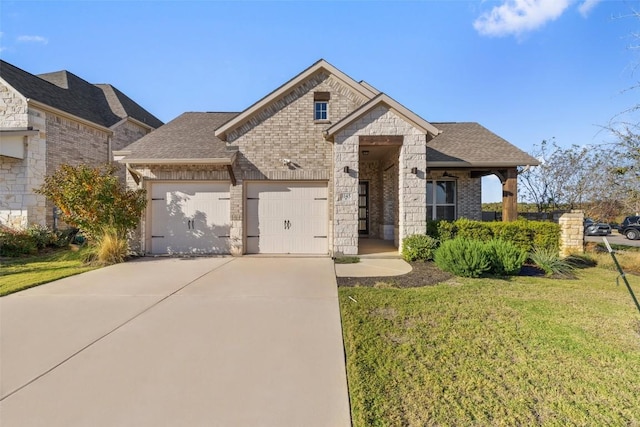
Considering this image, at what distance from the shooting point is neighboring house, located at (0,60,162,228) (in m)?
11.5

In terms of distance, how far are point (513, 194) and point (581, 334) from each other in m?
8.19

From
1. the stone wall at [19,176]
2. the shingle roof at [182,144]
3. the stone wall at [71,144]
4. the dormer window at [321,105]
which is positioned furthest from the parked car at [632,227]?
the stone wall at [19,176]

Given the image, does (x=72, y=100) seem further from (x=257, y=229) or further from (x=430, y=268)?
(x=430, y=268)

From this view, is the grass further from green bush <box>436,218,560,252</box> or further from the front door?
green bush <box>436,218,560,252</box>

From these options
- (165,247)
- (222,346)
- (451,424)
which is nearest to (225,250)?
(165,247)

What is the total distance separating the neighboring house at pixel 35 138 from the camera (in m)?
11.5

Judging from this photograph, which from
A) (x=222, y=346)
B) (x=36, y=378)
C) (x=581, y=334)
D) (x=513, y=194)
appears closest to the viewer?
(x=36, y=378)

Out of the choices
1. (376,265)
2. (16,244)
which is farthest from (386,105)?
(16,244)

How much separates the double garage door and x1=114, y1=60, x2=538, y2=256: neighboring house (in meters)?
0.04

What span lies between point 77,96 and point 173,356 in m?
18.7

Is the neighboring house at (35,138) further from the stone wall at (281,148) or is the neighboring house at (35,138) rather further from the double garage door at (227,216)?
the stone wall at (281,148)

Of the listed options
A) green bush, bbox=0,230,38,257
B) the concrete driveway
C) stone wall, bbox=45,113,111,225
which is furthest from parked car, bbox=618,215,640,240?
stone wall, bbox=45,113,111,225

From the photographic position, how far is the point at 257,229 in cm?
969

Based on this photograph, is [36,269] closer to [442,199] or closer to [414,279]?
[414,279]
